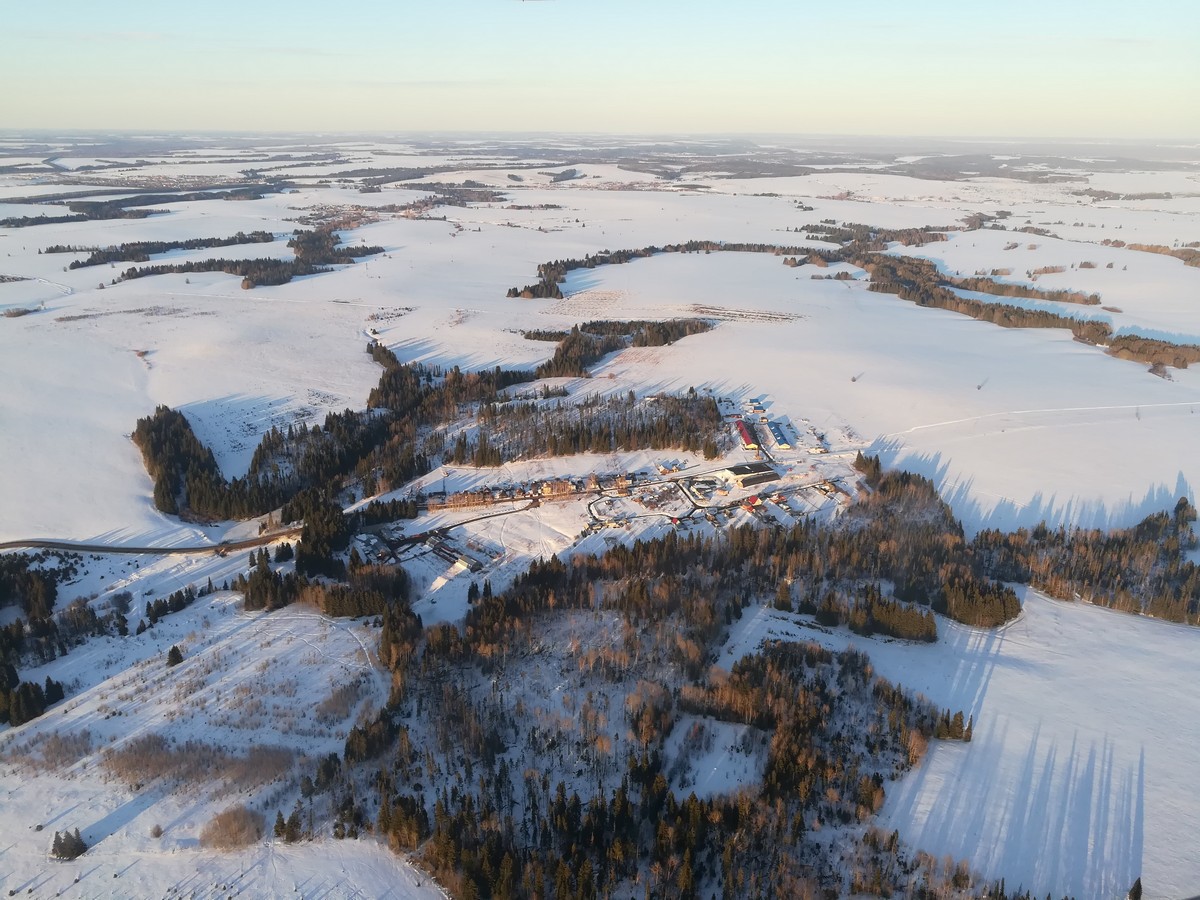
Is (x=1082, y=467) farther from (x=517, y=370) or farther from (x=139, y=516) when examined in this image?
(x=139, y=516)

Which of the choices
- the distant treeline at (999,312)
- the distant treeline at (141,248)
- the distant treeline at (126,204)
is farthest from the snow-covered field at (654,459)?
the distant treeline at (126,204)

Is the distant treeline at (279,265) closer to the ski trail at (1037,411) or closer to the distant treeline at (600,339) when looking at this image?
the distant treeline at (600,339)

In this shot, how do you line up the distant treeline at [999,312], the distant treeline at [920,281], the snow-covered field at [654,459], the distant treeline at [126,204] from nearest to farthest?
the snow-covered field at [654,459] → the distant treeline at [999,312] → the distant treeline at [920,281] → the distant treeline at [126,204]

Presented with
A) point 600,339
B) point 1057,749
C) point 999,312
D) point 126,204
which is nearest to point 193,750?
point 1057,749

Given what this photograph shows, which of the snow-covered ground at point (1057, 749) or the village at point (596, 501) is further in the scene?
the village at point (596, 501)

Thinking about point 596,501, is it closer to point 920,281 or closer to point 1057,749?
point 1057,749

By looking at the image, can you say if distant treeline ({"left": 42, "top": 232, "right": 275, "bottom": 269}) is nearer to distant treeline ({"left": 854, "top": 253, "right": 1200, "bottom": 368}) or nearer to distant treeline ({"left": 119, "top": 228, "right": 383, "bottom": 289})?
distant treeline ({"left": 119, "top": 228, "right": 383, "bottom": 289})

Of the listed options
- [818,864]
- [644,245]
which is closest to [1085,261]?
[644,245]
